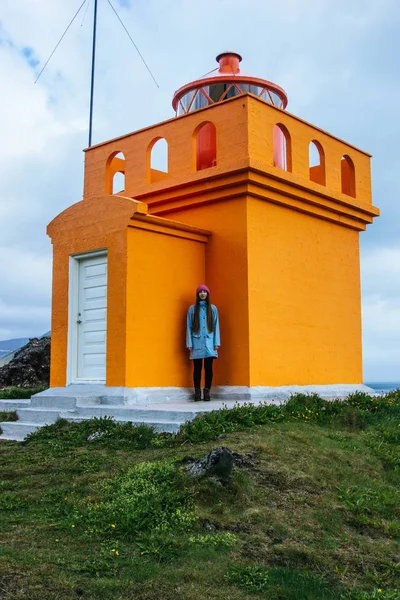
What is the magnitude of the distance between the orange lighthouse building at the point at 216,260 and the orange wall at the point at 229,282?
0.02 m

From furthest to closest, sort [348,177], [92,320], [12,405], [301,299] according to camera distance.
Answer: [348,177] → [301,299] → [12,405] → [92,320]

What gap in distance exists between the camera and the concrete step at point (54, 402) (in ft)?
32.1

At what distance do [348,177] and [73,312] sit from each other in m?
6.36

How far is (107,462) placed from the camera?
7.10 m

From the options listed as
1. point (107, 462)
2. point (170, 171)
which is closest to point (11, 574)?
point (107, 462)

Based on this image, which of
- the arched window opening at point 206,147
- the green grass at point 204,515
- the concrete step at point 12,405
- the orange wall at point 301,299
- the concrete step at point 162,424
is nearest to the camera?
the green grass at point 204,515

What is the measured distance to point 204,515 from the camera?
550 centimetres

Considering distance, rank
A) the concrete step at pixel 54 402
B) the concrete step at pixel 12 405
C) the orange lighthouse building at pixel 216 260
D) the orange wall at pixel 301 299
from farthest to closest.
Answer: the orange wall at pixel 301 299 < the concrete step at pixel 12 405 < the orange lighthouse building at pixel 216 260 < the concrete step at pixel 54 402

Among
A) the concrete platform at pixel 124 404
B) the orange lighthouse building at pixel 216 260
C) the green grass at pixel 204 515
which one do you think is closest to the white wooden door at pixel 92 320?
the orange lighthouse building at pixel 216 260

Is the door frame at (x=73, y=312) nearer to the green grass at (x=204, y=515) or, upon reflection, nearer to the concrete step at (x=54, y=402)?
the concrete step at (x=54, y=402)

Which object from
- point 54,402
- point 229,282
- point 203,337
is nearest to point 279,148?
point 229,282

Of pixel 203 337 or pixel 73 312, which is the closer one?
pixel 203 337

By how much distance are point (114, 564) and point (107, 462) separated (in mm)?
2494

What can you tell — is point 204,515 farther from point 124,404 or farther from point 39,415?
point 39,415
